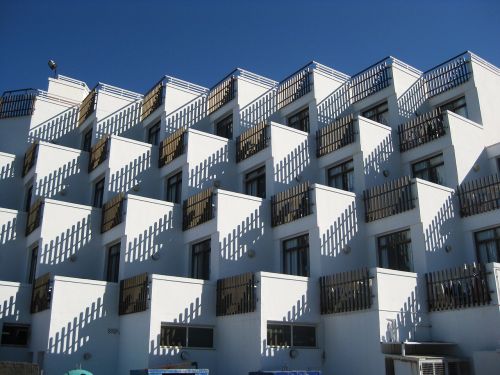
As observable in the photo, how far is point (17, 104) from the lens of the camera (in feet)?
100

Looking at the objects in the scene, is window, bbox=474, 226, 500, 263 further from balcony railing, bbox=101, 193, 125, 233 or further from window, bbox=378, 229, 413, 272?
balcony railing, bbox=101, 193, 125, 233

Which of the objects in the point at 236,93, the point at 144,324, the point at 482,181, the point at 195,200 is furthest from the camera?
the point at 236,93

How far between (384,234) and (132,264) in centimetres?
977

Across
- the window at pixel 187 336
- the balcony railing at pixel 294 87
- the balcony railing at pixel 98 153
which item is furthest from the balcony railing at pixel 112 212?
the balcony railing at pixel 294 87

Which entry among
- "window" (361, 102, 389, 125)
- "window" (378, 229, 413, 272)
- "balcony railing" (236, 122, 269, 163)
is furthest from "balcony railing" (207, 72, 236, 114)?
"window" (378, 229, 413, 272)

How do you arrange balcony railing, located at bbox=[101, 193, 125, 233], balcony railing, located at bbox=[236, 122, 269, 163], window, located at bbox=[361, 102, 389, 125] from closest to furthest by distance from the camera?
1. balcony railing, located at bbox=[101, 193, 125, 233]
2. balcony railing, located at bbox=[236, 122, 269, 163]
3. window, located at bbox=[361, 102, 389, 125]

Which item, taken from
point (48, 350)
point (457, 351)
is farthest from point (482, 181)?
point (48, 350)

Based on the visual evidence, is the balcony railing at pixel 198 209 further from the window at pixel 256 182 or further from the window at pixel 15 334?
the window at pixel 15 334

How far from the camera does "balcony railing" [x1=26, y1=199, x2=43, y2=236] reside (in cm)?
2398

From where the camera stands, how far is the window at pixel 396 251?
21.0 m

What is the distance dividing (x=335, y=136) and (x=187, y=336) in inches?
432

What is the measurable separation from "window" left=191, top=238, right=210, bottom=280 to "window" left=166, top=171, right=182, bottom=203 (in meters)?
3.65

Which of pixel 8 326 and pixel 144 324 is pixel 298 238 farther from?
pixel 8 326

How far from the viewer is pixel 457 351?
17969mm
